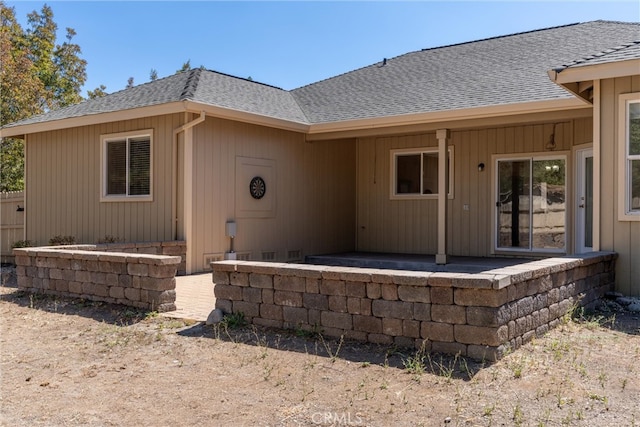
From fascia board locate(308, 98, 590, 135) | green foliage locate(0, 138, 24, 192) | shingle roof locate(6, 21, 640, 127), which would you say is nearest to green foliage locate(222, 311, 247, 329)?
shingle roof locate(6, 21, 640, 127)

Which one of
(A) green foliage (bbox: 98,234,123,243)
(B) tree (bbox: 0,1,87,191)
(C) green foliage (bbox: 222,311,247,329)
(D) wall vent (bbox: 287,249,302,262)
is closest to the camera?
(C) green foliage (bbox: 222,311,247,329)

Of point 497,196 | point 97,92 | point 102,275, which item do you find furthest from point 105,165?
point 97,92

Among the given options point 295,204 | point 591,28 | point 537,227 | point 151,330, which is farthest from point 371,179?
point 151,330

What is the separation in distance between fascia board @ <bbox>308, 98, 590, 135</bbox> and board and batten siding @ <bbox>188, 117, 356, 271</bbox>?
90 centimetres

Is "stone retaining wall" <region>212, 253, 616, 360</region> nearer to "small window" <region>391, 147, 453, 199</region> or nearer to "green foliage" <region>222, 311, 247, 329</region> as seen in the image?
"green foliage" <region>222, 311, 247, 329</region>

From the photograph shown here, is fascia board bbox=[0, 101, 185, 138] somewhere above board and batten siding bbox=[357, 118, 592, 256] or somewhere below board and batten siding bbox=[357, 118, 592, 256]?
above

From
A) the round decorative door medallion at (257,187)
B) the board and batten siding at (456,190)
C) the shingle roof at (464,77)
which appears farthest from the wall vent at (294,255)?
the shingle roof at (464,77)

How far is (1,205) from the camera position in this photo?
499 inches

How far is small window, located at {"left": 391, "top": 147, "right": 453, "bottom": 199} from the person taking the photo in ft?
38.7

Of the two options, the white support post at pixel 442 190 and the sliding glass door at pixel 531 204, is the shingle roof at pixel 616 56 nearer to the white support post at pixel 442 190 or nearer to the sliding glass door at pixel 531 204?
the white support post at pixel 442 190

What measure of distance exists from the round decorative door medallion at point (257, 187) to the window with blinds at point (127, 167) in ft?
6.07

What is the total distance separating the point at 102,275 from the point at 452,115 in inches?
240

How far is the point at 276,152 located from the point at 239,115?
1536mm

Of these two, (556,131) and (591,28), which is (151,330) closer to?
(556,131)
